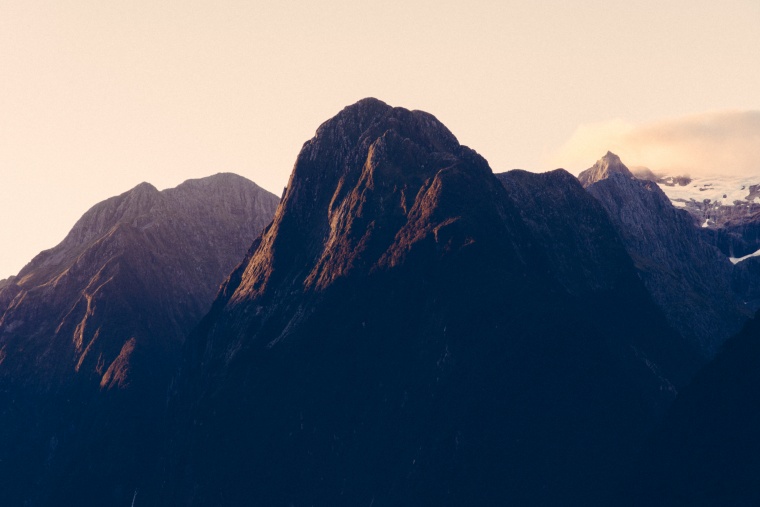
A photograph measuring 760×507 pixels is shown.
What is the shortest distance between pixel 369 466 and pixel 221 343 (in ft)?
189

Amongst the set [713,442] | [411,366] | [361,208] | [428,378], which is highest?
[361,208]

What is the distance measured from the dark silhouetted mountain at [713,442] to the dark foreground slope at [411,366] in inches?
570

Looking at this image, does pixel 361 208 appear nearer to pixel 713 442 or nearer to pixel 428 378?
pixel 428 378

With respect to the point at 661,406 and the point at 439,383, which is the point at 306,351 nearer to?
the point at 439,383

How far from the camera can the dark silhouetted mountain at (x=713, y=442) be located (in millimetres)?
107188

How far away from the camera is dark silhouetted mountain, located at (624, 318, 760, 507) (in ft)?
352

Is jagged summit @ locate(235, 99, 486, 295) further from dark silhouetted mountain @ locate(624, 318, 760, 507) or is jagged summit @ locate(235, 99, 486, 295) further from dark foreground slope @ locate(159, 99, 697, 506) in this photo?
dark silhouetted mountain @ locate(624, 318, 760, 507)

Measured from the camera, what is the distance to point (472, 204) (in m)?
174

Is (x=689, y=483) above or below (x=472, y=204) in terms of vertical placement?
below

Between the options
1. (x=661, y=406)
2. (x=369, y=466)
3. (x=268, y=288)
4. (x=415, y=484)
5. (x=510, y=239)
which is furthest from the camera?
(x=268, y=288)

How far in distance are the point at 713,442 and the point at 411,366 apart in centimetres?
5802

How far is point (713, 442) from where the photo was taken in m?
114

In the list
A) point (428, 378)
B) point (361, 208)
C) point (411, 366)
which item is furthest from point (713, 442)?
point (361, 208)

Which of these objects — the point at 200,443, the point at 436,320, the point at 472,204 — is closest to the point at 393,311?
the point at 436,320
